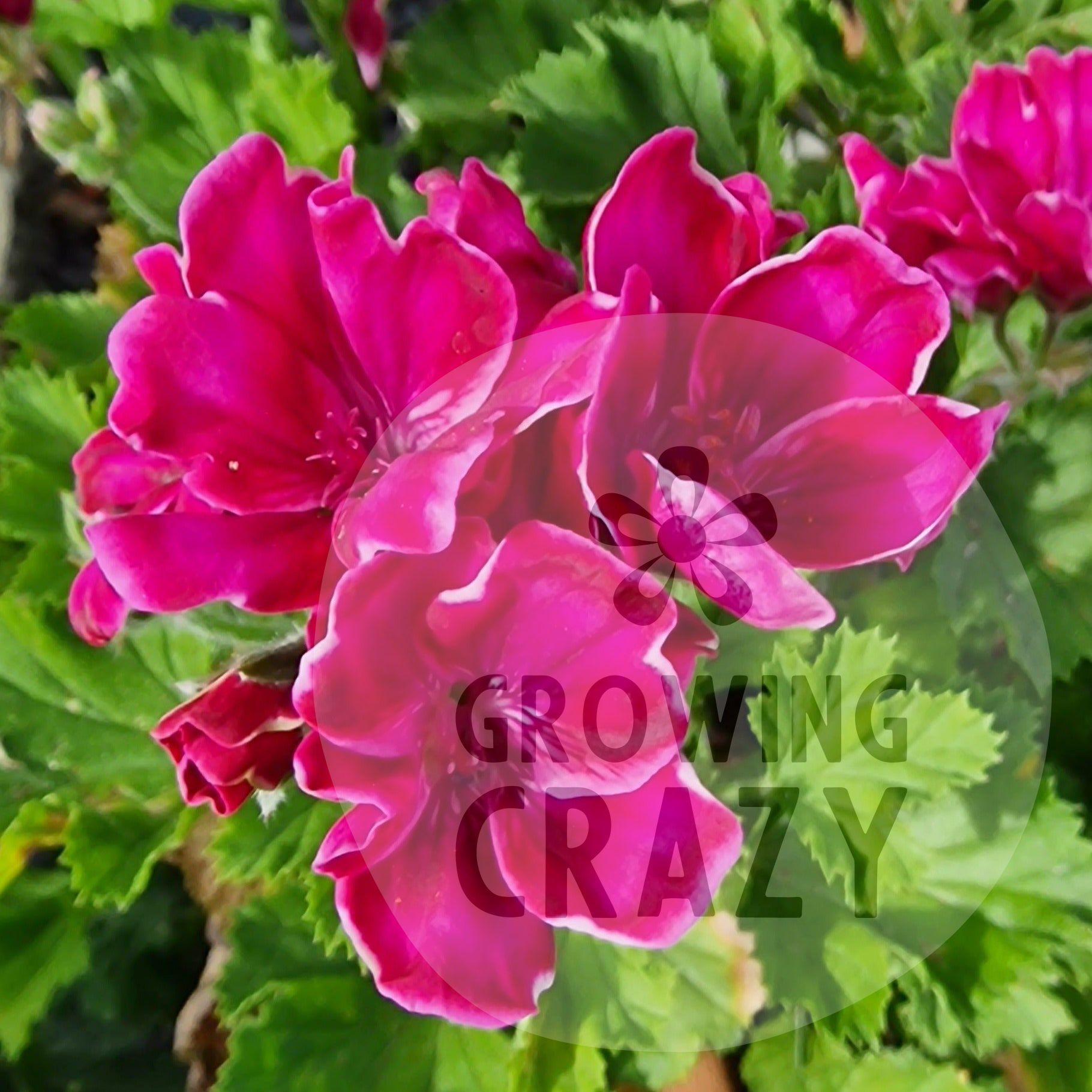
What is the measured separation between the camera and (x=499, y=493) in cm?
46

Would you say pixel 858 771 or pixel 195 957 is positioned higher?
pixel 858 771

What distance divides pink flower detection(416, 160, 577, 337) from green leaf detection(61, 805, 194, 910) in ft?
1.62

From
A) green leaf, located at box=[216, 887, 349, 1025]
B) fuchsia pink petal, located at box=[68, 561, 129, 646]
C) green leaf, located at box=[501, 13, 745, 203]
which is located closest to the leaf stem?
green leaf, located at box=[501, 13, 745, 203]

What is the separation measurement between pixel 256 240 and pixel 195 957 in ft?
3.01

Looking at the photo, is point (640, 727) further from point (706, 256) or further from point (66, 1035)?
point (66, 1035)

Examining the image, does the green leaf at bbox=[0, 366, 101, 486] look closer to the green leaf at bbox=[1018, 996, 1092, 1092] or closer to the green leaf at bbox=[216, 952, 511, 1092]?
the green leaf at bbox=[216, 952, 511, 1092]

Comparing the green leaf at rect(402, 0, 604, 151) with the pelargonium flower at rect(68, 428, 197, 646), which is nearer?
the pelargonium flower at rect(68, 428, 197, 646)

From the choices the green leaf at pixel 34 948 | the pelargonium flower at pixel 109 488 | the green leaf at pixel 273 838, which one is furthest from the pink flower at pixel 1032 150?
the green leaf at pixel 34 948

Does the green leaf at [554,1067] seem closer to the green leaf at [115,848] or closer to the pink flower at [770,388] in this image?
the green leaf at [115,848]

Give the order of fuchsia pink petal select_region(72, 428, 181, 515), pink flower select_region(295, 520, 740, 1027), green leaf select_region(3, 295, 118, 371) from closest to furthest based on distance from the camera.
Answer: pink flower select_region(295, 520, 740, 1027) → fuchsia pink petal select_region(72, 428, 181, 515) → green leaf select_region(3, 295, 118, 371)

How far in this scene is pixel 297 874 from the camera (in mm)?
897

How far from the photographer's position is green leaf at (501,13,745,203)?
0.86 meters

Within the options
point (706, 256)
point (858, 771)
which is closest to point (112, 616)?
point (706, 256)

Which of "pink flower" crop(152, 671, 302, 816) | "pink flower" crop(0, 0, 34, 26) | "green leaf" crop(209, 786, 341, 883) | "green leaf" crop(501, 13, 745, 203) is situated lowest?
"green leaf" crop(209, 786, 341, 883)
